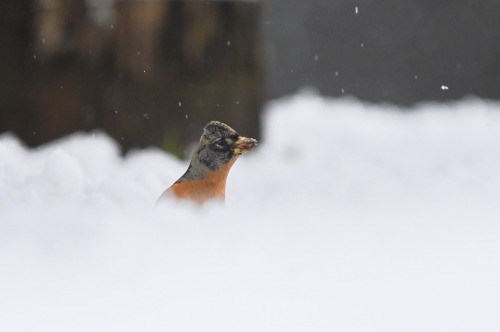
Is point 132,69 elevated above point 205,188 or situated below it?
above

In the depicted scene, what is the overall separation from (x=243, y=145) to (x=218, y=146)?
7 centimetres

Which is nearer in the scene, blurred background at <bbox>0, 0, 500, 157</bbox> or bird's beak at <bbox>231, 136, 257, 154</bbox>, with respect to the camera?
bird's beak at <bbox>231, 136, 257, 154</bbox>

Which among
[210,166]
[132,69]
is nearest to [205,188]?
[210,166]

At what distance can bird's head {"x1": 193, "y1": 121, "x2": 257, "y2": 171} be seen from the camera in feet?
4.13

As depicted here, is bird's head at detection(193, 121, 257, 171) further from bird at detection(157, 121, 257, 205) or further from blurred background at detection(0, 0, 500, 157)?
blurred background at detection(0, 0, 500, 157)

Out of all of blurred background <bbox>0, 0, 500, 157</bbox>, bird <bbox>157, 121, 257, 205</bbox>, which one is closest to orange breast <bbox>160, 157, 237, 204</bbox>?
bird <bbox>157, 121, 257, 205</bbox>

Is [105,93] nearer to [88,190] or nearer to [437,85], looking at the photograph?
[88,190]

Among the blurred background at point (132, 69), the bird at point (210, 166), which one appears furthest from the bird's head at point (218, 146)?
the blurred background at point (132, 69)

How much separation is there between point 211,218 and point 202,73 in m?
1.31

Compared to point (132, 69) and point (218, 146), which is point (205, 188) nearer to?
point (218, 146)

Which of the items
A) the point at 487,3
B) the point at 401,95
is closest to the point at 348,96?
the point at 401,95

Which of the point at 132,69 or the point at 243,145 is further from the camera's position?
the point at 132,69

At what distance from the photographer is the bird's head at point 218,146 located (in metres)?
1.26

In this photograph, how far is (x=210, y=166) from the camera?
1300 millimetres
